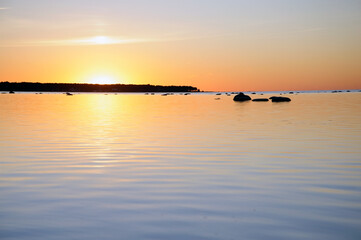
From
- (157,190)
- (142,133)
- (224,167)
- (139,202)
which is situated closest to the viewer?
(139,202)

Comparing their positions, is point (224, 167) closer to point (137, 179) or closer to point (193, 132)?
point (137, 179)

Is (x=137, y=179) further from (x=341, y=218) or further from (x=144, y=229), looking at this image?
(x=341, y=218)

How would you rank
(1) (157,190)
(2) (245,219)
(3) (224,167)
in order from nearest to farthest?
(2) (245,219)
(1) (157,190)
(3) (224,167)

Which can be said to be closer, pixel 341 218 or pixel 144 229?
pixel 144 229

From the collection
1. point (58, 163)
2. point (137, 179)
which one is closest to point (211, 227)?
point (137, 179)

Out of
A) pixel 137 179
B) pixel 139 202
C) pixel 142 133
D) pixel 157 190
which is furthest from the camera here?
pixel 142 133

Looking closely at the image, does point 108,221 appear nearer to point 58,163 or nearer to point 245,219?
point 245,219

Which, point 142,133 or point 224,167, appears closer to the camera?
point 224,167

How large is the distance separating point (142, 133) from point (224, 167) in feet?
34.9

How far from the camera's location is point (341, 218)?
7164 mm

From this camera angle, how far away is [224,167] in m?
12.3

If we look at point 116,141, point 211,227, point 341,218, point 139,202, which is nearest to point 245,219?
point 211,227

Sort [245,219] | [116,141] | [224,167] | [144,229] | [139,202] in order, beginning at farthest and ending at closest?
[116,141] < [224,167] < [139,202] < [245,219] < [144,229]

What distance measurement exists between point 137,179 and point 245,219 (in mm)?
4247
